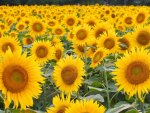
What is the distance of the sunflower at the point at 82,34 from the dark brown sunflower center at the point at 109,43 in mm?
Answer: 537

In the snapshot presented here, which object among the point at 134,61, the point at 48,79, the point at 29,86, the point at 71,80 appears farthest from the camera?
the point at 48,79

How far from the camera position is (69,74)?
340 cm

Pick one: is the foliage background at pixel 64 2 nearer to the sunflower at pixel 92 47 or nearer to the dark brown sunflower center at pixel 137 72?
the sunflower at pixel 92 47

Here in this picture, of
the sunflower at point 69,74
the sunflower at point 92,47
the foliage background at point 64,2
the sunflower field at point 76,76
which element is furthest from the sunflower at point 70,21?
the foliage background at point 64,2

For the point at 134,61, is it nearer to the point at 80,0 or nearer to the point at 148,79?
the point at 148,79

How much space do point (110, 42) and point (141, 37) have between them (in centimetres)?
29

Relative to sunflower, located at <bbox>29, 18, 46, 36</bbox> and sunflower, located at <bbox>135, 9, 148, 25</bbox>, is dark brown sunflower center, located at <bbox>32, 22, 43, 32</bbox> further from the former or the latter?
sunflower, located at <bbox>135, 9, 148, 25</bbox>

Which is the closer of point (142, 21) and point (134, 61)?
point (134, 61)

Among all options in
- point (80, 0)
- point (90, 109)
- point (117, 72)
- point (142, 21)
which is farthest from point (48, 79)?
point (80, 0)

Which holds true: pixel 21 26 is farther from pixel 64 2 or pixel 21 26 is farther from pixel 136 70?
pixel 64 2

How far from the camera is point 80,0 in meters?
33.4

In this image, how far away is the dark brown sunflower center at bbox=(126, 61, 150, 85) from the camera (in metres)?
2.95

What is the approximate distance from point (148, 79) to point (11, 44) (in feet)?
6.44

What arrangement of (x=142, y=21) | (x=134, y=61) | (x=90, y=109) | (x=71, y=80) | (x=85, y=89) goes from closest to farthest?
(x=90, y=109), (x=134, y=61), (x=71, y=80), (x=85, y=89), (x=142, y=21)
